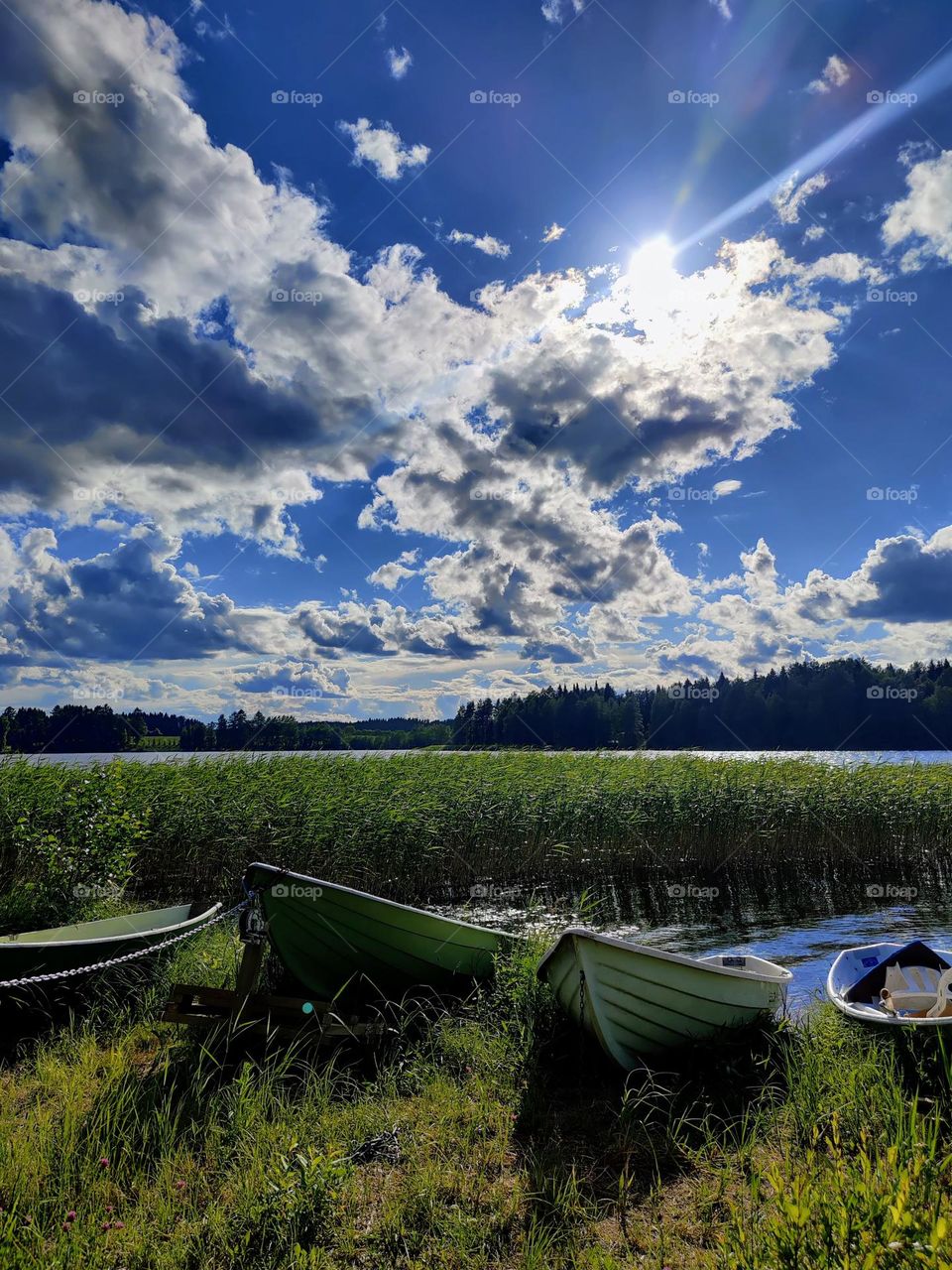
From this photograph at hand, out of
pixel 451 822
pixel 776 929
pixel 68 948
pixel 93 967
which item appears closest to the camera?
pixel 93 967

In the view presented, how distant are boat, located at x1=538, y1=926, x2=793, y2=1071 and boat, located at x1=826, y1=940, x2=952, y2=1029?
978mm

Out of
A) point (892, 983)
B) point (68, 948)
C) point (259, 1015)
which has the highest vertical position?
point (68, 948)

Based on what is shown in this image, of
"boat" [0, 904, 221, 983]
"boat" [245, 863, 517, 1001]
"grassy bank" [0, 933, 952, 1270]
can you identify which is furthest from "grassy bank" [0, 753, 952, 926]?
"grassy bank" [0, 933, 952, 1270]

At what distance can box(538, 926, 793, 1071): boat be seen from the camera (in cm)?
544

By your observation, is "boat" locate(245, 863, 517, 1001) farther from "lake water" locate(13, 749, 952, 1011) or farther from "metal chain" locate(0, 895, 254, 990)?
"lake water" locate(13, 749, 952, 1011)

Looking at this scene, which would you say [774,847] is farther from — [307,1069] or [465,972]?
[307,1069]

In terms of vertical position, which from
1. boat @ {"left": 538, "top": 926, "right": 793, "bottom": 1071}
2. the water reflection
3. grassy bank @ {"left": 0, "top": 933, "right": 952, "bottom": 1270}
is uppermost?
boat @ {"left": 538, "top": 926, "right": 793, "bottom": 1071}

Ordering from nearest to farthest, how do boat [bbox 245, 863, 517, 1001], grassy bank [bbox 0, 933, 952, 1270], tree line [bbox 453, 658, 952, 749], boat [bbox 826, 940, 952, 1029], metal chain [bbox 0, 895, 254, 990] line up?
1. grassy bank [bbox 0, 933, 952, 1270]
2. metal chain [bbox 0, 895, 254, 990]
3. boat [bbox 826, 940, 952, 1029]
4. boat [bbox 245, 863, 517, 1001]
5. tree line [bbox 453, 658, 952, 749]

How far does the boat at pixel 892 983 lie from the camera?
5.83 meters

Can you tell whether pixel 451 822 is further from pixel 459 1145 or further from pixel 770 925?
pixel 459 1145

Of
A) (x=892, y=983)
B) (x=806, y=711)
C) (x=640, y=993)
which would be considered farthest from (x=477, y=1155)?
(x=806, y=711)

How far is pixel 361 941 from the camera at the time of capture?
6816 millimetres

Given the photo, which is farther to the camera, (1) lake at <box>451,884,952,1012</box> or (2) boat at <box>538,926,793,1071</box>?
(1) lake at <box>451,884,952,1012</box>

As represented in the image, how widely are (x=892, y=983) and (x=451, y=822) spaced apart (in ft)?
29.8
